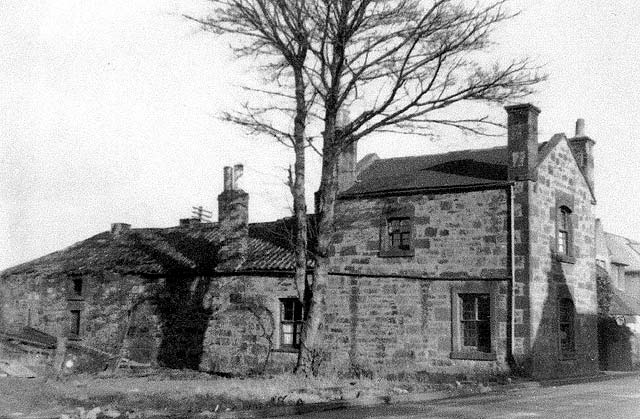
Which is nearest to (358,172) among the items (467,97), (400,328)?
(400,328)

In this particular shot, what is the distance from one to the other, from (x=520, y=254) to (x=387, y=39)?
7678 mm

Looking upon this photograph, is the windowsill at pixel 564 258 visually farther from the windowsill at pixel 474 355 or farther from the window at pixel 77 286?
the window at pixel 77 286

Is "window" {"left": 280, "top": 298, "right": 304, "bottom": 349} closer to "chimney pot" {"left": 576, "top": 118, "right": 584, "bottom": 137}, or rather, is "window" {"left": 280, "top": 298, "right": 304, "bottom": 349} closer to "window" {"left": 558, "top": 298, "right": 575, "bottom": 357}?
"window" {"left": 558, "top": 298, "right": 575, "bottom": 357}

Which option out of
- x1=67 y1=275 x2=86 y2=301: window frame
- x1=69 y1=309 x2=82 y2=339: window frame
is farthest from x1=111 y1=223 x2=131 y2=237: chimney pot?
x1=69 y1=309 x2=82 y2=339: window frame

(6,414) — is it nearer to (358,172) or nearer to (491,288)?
(491,288)

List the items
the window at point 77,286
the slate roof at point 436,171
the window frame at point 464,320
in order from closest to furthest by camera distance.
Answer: the window frame at point 464,320, the slate roof at point 436,171, the window at point 77,286

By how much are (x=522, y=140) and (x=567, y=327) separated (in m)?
6.47

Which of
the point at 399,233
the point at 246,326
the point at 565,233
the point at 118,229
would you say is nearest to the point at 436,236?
the point at 399,233

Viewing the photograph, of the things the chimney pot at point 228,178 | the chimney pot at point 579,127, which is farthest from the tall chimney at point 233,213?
the chimney pot at point 579,127

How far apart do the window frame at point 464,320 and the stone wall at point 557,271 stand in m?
1.01

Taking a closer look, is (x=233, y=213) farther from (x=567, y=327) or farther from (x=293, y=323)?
(x=567, y=327)

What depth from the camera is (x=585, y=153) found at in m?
27.3

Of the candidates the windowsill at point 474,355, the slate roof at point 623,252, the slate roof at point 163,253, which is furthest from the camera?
the slate roof at point 623,252

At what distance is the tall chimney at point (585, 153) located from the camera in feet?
89.2
